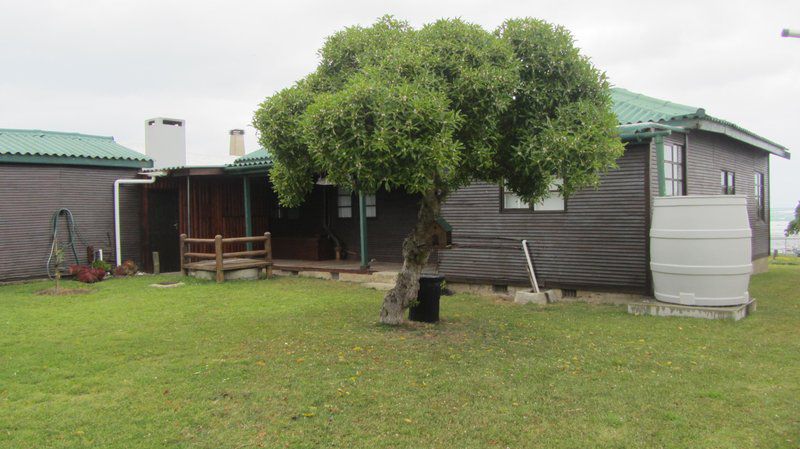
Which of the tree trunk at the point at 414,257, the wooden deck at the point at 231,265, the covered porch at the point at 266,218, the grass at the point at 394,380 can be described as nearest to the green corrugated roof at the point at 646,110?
the grass at the point at 394,380

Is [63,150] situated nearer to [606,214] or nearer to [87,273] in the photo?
[87,273]

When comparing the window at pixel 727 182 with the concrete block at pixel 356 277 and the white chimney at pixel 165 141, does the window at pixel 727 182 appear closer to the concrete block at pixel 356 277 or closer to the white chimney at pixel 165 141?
the concrete block at pixel 356 277

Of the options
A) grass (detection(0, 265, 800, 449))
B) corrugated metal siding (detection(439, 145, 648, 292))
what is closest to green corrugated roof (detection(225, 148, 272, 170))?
corrugated metal siding (detection(439, 145, 648, 292))

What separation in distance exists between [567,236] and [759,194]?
7.21 m

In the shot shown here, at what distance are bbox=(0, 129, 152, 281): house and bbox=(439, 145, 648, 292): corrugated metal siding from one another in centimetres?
726

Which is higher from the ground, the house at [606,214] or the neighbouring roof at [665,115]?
the neighbouring roof at [665,115]

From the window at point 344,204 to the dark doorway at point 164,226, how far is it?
362cm

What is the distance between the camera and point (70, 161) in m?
12.1

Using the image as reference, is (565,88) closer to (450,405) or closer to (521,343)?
(521,343)

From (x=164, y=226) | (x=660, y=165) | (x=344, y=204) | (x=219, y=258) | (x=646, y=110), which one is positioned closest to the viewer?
(x=660, y=165)

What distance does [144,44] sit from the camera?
11.7 metres

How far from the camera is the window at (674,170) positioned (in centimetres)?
920

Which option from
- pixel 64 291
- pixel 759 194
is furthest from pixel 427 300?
pixel 759 194

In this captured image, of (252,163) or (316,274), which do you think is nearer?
(316,274)
